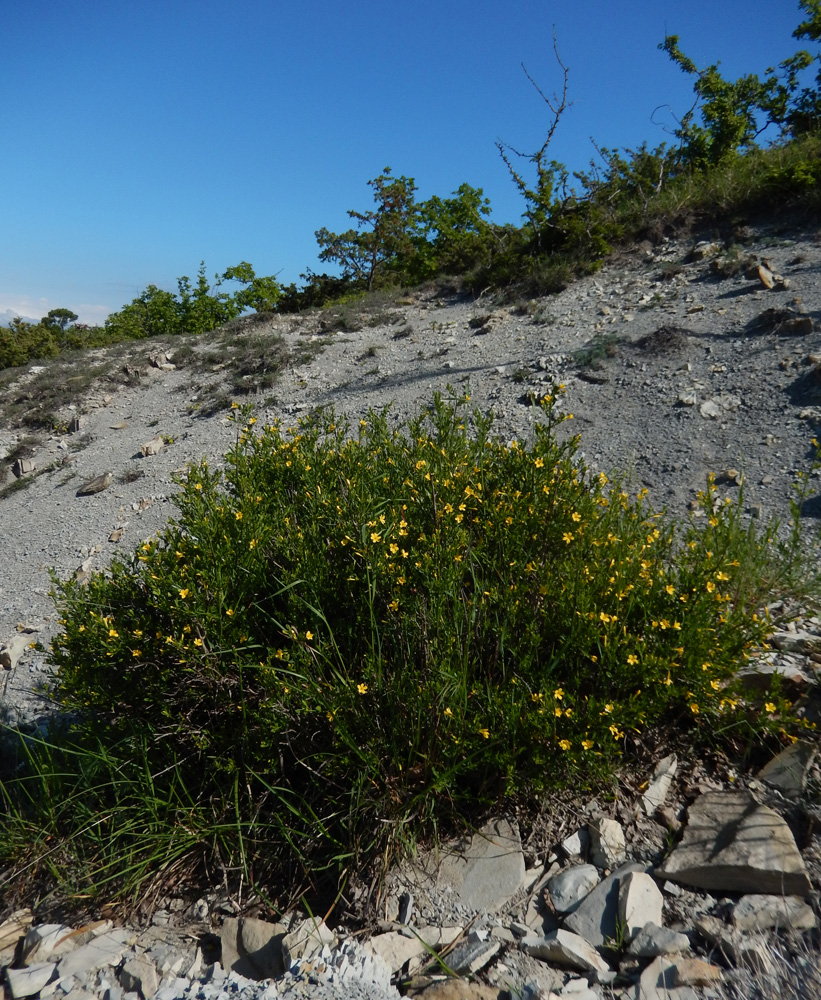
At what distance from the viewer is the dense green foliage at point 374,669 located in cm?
213

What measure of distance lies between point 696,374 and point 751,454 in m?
1.59

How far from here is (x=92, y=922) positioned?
2238 mm

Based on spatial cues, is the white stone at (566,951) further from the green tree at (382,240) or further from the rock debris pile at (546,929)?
the green tree at (382,240)

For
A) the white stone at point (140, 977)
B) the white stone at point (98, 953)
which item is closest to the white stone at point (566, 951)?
the white stone at point (140, 977)

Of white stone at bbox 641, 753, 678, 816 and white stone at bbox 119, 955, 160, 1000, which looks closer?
white stone at bbox 119, 955, 160, 1000

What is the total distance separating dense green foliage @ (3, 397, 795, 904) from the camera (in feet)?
7.00

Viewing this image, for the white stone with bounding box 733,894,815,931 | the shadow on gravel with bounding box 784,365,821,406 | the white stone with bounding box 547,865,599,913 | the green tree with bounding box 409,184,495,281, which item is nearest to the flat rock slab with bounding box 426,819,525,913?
the white stone with bounding box 547,865,599,913

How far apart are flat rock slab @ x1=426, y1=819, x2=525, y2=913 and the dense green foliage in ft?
0.35

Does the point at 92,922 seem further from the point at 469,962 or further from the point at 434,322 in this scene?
the point at 434,322

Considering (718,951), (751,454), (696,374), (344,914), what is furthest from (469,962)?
(696,374)

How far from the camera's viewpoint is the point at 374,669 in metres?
2.18

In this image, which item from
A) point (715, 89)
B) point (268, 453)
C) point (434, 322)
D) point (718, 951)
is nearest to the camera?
point (718, 951)

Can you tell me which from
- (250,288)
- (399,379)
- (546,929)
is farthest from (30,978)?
(250,288)

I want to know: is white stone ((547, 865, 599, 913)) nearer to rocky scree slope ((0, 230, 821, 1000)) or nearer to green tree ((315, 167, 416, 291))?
rocky scree slope ((0, 230, 821, 1000))
